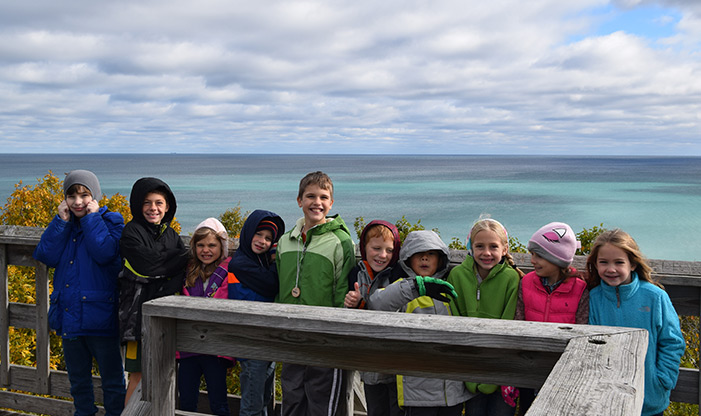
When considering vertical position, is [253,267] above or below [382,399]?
above

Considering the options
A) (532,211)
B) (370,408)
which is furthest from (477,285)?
(532,211)

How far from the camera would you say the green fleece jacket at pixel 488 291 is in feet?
10.2

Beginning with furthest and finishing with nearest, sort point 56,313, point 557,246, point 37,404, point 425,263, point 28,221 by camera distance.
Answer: point 28,221, point 37,404, point 56,313, point 425,263, point 557,246

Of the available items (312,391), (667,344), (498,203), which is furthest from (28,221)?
(498,203)

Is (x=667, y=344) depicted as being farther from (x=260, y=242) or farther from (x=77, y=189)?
(x=77, y=189)

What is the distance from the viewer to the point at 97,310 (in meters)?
3.53

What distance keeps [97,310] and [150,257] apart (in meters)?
0.47

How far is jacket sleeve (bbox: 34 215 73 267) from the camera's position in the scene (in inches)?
139

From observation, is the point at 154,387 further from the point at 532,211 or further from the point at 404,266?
the point at 532,211

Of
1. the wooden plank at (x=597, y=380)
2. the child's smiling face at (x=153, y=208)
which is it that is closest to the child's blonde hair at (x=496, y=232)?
the wooden plank at (x=597, y=380)

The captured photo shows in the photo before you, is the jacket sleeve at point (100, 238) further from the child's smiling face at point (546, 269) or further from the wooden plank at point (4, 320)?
the child's smiling face at point (546, 269)

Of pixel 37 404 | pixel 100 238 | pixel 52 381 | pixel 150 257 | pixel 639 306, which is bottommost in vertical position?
pixel 37 404

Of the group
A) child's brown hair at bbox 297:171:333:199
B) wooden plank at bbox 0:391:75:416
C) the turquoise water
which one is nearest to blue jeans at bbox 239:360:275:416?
child's brown hair at bbox 297:171:333:199

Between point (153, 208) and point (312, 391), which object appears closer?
point (312, 391)
